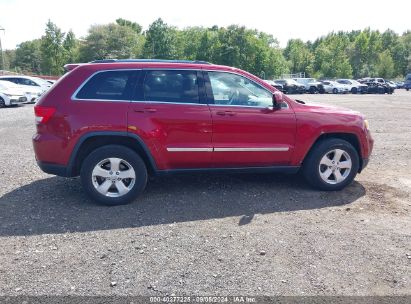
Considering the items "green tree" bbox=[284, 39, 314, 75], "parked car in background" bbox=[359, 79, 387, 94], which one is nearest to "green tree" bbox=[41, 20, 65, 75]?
"parked car in background" bbox=[359, 79, 387, 94]

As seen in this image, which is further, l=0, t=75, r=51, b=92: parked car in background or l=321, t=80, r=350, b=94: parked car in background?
l=321, t=80, r=350, b=94: parked car in background

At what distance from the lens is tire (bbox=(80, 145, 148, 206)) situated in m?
4.70

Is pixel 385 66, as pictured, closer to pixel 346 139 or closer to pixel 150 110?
pixel 346 139

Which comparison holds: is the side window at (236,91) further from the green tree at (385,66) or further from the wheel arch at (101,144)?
the green tree at (385,66)

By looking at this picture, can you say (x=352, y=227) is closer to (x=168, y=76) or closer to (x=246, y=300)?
(x=246, y=300)

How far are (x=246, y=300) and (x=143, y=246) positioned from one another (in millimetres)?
1302

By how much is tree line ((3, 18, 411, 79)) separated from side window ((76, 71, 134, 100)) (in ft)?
191

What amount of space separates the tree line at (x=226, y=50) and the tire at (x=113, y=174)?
193 feet

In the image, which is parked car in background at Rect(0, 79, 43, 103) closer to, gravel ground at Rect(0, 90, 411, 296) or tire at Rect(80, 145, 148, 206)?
gravel ground at Rect(0, 90, 411, 296)

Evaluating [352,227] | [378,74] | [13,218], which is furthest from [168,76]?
[378,74]

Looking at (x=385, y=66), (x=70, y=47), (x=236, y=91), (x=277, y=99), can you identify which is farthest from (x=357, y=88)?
(x=70, y=47)

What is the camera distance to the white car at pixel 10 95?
734 inches

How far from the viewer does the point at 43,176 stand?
6180 mm

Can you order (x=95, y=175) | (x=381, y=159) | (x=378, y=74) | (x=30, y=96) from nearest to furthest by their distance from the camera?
(x=95, y=175)
(x=381, y=159)
(x=30, y=96)
(x=378, y=74)
